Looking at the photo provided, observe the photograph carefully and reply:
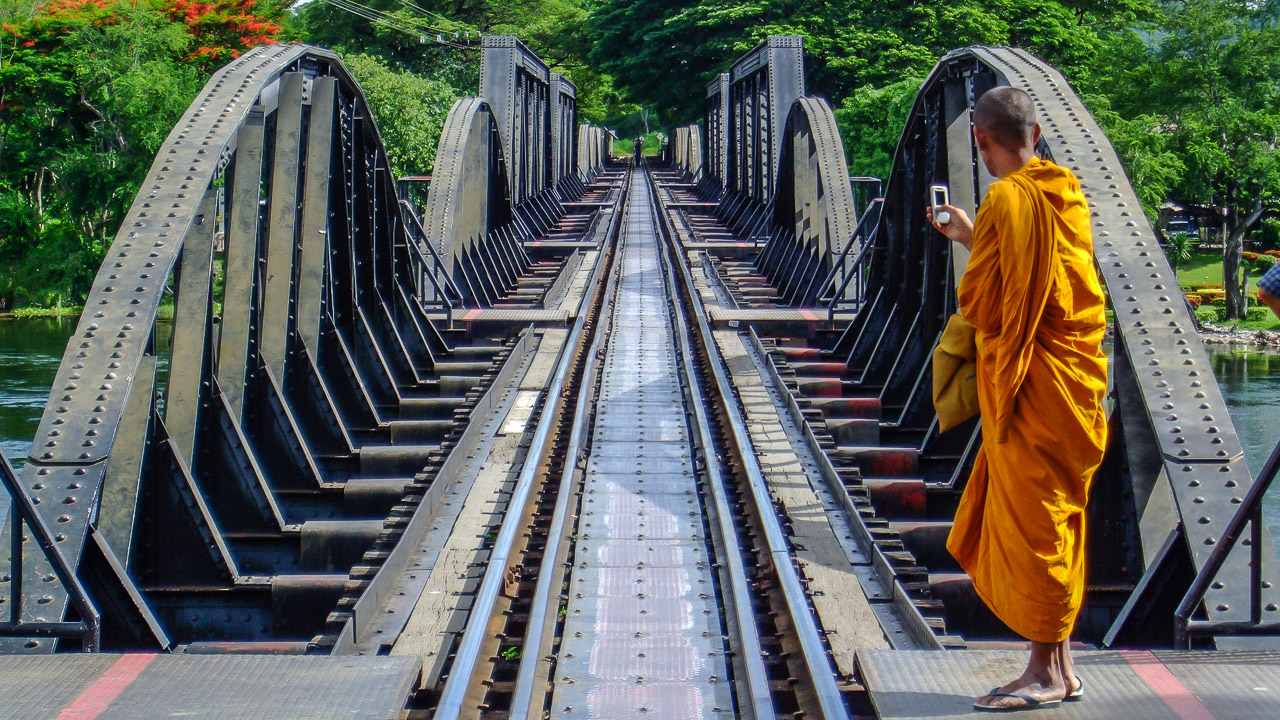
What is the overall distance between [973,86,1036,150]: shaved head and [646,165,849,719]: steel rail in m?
1.75

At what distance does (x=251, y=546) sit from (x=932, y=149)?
5.17 meters

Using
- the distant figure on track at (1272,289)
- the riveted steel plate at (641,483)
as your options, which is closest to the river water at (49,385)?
the riveted steel plate at (641,483)

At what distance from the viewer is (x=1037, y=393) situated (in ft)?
10.6

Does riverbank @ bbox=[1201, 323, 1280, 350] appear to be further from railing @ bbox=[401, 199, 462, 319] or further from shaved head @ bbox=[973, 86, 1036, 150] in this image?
shaved head @ bbox=[973, 86, 1036, 150]

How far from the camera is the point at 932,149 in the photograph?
27.2 feet

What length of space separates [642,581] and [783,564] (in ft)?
2.02

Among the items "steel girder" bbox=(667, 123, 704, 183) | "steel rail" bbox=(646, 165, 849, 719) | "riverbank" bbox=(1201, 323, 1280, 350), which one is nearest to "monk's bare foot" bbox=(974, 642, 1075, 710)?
"steel rail" bbox=(646, 165, 849, 719)

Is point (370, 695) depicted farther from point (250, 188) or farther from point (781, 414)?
point (781, 414)

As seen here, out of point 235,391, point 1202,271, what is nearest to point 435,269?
point 235,391

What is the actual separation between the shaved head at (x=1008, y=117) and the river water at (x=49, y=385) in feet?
24.4

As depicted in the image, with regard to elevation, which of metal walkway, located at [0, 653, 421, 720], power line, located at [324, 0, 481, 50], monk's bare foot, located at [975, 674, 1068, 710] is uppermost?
power line, located at [324, 0, 481, 50]

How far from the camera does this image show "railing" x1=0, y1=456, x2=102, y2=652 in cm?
396

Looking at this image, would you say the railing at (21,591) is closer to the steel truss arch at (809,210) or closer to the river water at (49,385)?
the river water at (49,385)

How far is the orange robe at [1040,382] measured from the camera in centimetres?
321
